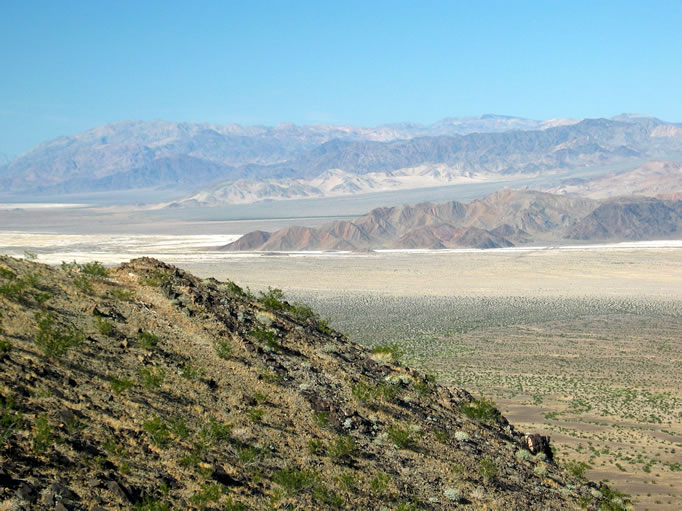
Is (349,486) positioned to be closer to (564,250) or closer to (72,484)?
(72,484)

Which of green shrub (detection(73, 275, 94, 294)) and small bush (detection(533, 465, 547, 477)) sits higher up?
green shrub (detection(73, 275, 94, 294))

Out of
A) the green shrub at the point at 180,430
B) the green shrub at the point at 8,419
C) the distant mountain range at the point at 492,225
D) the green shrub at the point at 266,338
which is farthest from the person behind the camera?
the distant mountain range at the point at 492,225

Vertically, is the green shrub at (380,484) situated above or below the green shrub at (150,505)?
below

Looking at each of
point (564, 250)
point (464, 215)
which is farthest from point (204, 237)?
point (564, 250)

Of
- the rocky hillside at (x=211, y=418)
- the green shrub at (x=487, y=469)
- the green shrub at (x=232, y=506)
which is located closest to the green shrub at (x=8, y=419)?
the rocky hillside at (x=211, y=418)

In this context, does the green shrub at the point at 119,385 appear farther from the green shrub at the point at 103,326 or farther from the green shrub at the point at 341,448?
the green shrub at the point at 341,448

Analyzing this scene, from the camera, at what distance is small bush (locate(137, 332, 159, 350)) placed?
11.0 metres

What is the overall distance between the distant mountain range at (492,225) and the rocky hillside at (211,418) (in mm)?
83219

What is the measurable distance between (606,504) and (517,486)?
172 centimetres

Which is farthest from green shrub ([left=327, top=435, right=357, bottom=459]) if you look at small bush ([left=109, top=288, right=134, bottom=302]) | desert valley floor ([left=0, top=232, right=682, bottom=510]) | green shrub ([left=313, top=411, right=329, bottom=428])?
desert valley floor ([left=0, top=232, right=682, bottom=510])

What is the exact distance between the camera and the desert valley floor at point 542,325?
65.7 ft

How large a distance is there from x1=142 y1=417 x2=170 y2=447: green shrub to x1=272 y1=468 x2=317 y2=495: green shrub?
1.46m

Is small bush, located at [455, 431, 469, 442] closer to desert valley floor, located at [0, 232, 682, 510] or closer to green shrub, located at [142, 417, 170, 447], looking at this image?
green shrub, located at [142, 417, 170, 447]

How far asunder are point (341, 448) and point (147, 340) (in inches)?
139
